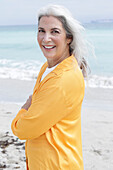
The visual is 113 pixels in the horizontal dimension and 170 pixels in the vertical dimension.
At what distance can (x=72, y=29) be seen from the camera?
1.71 m

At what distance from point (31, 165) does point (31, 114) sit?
1.32 feet

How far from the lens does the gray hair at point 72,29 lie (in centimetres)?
168

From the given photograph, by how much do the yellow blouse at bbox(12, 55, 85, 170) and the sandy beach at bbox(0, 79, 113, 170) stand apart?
199cm

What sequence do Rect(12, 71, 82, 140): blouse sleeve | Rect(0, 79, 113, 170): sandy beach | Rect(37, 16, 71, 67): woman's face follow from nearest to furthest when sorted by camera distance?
1. Rect(12, 71, 82, 140): blouse sleeve
2. Rect(37, 16, 71, 67): woman's face
3. Rect(0, 79, 113, 170): sandy beach

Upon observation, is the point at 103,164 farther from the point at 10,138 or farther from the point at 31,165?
the point at 31,165

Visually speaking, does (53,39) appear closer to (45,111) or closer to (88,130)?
(45,111)

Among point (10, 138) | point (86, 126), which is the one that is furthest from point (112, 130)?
point (10, 138)

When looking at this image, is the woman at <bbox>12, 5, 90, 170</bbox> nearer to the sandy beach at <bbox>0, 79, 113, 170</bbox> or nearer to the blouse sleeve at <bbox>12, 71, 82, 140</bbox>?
the blouse sleeve at <bbox>12, 71, 82, 140</bbox>

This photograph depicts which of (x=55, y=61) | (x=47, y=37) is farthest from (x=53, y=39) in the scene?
(x=55, y=61)

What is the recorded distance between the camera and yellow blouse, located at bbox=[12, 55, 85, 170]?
5.25 ft

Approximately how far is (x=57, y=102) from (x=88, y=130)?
12.2ft

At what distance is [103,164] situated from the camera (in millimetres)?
3873

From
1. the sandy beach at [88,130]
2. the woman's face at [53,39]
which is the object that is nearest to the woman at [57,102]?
the woman's face at [53,39]

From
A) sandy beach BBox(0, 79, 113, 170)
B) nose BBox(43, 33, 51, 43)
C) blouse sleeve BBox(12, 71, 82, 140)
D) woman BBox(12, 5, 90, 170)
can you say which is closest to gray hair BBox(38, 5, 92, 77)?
woman BBox(12, 5, 90, 170)
